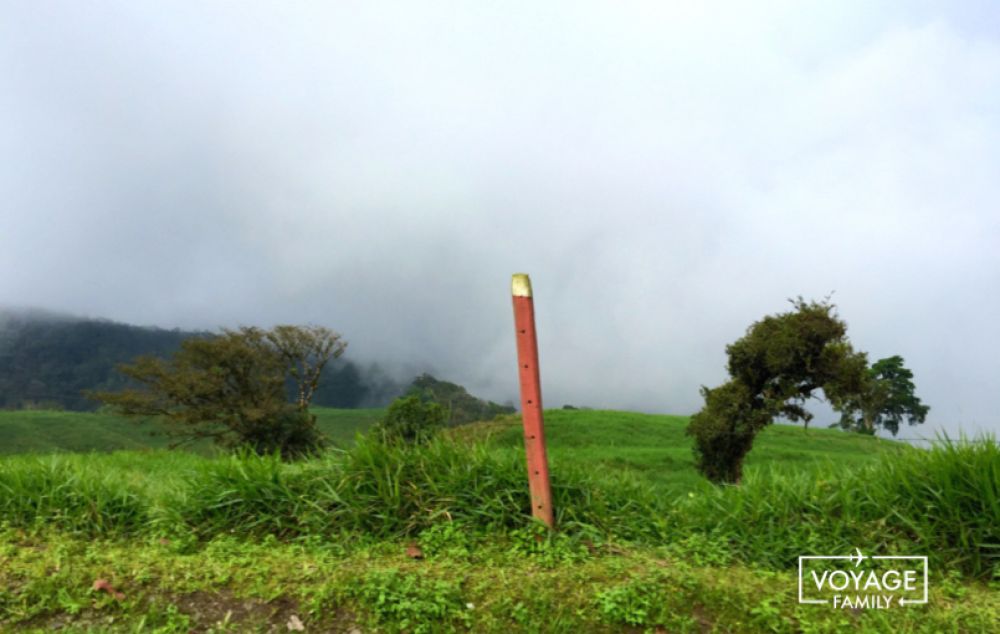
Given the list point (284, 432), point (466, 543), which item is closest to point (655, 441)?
point (284, 432)

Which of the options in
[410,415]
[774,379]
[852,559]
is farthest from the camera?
[410,415]

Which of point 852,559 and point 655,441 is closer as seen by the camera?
point 852,559

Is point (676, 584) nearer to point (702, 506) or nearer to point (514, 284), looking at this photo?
point (702, 506)

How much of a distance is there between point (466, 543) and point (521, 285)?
2.03 m

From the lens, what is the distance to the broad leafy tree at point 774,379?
1170 cm

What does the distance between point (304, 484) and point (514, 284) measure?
2.52 m

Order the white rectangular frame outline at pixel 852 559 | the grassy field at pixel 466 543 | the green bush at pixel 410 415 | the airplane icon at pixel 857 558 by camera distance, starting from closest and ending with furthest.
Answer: the grassy field at pixel 466 543, the white rectangular frame outline at pixel 852 559, the airplane icon at pixel 857 558, the green bush at pixel 410 415

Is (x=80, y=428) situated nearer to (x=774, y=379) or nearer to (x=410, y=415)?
(x=410, y=415)

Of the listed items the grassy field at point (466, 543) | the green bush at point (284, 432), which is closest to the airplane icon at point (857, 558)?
the grassy field at point (466, 543)

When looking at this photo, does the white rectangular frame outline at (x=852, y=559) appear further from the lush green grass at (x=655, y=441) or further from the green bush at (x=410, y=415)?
the lush green grass at (x=655, y=441)

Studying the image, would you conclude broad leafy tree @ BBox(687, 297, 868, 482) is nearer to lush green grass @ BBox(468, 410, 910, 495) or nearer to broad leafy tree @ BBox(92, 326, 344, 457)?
lush green grass @ BBox(468, 410, 910, 495)

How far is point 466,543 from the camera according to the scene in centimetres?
554

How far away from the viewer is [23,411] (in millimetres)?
48406

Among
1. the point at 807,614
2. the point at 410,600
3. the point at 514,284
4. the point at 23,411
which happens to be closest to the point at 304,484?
the point at 410,600
